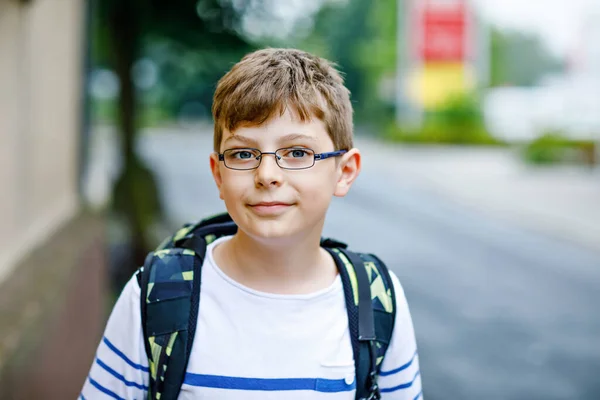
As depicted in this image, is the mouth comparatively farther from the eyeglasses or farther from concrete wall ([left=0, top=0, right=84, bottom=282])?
concrete wall ([left=0, top=0, right=84, bottom=282])

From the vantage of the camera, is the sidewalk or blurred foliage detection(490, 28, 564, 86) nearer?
the sidewalk

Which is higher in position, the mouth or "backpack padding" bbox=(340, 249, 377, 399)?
the mouth

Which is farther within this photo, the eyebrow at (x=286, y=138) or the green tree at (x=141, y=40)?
the green tree at (x=141, y=40)

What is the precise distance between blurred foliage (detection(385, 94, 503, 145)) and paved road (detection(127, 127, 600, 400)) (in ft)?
67.0

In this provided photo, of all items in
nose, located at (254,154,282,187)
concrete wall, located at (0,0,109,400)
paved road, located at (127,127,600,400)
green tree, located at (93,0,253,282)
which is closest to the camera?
nose, located at (254,154,282,187)

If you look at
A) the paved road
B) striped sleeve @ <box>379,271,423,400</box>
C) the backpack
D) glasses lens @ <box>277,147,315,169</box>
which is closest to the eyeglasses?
glasses lens @ <box>277,147,315,169</box>

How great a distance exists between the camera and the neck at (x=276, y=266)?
5.31 ft

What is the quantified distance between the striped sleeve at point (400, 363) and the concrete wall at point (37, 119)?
5638 mm

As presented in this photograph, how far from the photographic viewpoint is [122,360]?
5.16 feet

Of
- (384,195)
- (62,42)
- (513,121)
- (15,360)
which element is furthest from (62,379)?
(513,121)

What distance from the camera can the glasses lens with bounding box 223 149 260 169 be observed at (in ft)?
5.03

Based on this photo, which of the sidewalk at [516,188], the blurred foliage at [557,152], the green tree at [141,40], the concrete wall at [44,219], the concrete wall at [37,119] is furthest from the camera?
the blurred foliage at [557,152]

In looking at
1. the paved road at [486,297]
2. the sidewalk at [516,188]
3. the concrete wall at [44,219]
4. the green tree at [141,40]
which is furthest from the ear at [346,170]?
the sidewalk at [516,188]

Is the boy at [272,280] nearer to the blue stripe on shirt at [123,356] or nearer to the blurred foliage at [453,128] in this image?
the blue stripe on shirt at [123,356]
